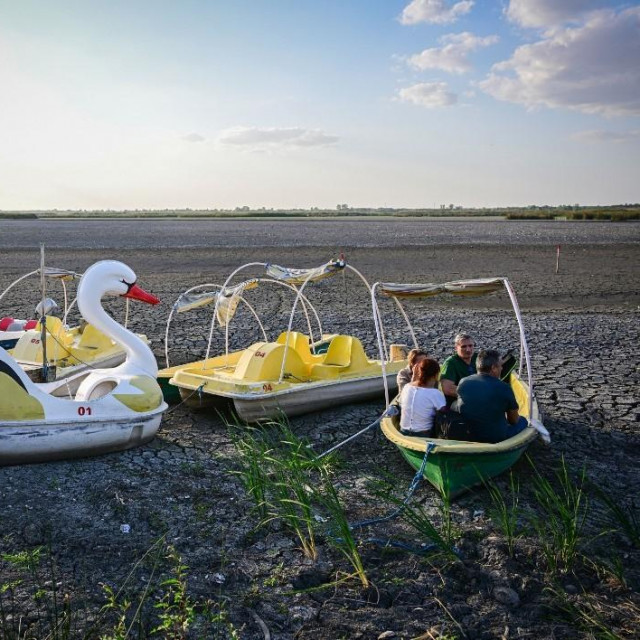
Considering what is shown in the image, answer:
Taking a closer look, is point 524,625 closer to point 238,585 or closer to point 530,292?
point 238,585

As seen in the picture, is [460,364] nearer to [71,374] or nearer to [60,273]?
[71,374]

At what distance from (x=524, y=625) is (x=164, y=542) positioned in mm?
2548

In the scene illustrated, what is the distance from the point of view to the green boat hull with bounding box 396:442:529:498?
5852 mm

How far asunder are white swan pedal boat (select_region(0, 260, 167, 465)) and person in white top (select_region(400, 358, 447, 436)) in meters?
2.55

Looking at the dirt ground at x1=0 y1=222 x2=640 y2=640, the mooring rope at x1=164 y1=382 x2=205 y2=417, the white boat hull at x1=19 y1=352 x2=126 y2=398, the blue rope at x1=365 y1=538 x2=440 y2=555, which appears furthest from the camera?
the mooring rope at x1=164 y1=382 x2=205 y2=417

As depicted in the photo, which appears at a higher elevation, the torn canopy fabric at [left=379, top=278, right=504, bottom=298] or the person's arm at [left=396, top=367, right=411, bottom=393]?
the torn canopy fabric at [left=379, top=278, right=504, bottom=298]

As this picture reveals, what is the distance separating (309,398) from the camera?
8430mm

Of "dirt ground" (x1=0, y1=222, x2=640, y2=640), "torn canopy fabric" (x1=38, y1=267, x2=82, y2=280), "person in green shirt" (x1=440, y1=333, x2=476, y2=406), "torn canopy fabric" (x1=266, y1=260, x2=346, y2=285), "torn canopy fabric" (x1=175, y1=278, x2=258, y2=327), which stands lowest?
"dirt ground" (x1=0, y1=222, x2=640, y2=640)

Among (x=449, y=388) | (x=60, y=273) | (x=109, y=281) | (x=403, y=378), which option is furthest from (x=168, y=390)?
(x=449, y=388)

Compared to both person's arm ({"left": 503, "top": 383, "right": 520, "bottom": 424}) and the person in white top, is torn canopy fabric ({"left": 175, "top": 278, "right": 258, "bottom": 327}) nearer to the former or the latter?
the person in white top

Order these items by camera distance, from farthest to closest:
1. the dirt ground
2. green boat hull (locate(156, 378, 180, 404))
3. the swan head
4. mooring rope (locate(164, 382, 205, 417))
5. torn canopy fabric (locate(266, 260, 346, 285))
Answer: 1. green boat hull (locate(156, 378, 180, 404))
2. torn canopy fabric (locate(266, 260, 346, 285))
3. mooring rope (locate(164, 382, 205, 417))
4. the swan head
5. the dirt ground

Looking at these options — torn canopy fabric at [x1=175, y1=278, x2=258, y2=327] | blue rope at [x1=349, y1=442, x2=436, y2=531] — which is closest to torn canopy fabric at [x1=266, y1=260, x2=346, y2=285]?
torn canopy fabric at [x1=175, y1=278, x2=258, y2=327]

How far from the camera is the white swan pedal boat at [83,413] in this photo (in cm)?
659

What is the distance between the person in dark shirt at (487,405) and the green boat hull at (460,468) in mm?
281
